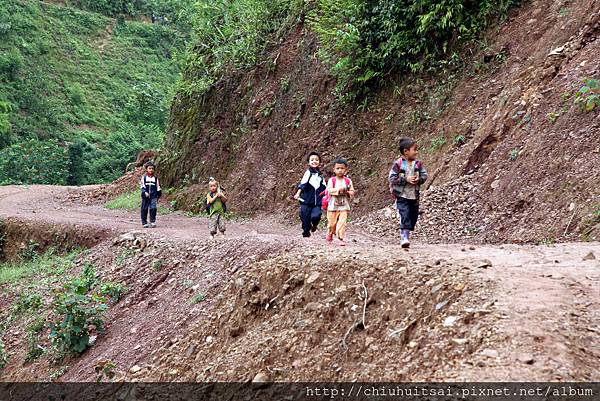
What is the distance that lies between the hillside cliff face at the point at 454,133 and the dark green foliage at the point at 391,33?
18.7 inches

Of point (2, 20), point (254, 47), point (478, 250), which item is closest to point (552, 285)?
point (478, 250)

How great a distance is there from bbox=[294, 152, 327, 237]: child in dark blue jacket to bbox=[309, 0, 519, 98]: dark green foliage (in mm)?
5977

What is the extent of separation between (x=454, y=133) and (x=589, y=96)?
3.49m

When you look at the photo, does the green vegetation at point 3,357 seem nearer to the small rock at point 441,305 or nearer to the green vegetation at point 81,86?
the small rock at point 441,305

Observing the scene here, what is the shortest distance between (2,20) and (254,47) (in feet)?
128

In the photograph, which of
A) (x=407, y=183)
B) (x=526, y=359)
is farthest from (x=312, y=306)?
(x=526, y=359)

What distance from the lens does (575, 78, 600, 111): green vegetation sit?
29.8 feet

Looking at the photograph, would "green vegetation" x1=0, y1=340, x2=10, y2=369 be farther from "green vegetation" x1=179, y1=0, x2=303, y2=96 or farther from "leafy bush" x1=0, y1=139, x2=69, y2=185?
"leafy bush" x1=0, y1=139, x2=69, y2=185

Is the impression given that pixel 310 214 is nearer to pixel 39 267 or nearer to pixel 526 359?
pixel 526 359

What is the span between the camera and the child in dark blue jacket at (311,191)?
30.3 ft

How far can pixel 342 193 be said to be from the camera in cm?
812

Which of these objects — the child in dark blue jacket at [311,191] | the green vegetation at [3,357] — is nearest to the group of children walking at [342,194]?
the child in dark blue jacket at [311,191]

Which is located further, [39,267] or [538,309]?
[39,267]

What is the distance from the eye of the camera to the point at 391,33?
1432 cm
